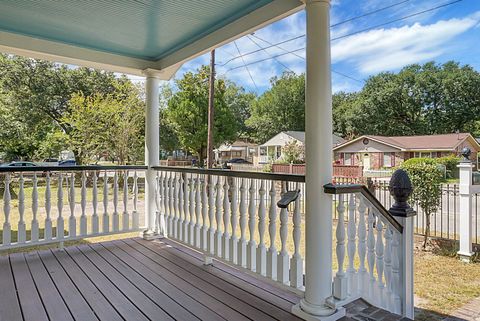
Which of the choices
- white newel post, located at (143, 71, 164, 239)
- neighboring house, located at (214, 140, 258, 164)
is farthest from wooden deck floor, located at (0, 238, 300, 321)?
neighboring house, located at (214, 140, 258, 164)

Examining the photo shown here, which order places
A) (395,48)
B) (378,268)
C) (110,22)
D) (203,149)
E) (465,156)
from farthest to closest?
(395,48) → (203,149) → (465,156) → (110,22) → (378,268)

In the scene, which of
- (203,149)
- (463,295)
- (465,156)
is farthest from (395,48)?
(463,295)

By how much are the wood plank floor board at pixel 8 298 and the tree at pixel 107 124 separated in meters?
9.41

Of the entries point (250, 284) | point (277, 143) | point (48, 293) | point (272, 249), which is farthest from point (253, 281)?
point (277, 143)

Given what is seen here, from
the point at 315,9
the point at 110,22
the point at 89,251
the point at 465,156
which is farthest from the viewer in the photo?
the point at 465,156

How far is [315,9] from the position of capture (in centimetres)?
193

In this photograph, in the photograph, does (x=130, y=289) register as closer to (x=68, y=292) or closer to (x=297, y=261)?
(x=68, y=292)

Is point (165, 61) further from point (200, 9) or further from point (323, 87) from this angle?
point (323, 87)

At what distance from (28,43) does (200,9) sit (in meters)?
1.94

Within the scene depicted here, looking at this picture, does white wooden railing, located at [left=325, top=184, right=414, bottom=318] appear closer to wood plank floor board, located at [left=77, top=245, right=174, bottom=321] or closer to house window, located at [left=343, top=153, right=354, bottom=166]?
wood plank floor board, located at [left=77, top=245, right=174, bottom=321]

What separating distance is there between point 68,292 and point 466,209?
5327 millimetres

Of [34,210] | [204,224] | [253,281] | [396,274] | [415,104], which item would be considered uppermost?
[415,104]

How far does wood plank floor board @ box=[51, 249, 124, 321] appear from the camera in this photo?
6.66ft

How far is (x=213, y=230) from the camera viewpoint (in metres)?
2.96
